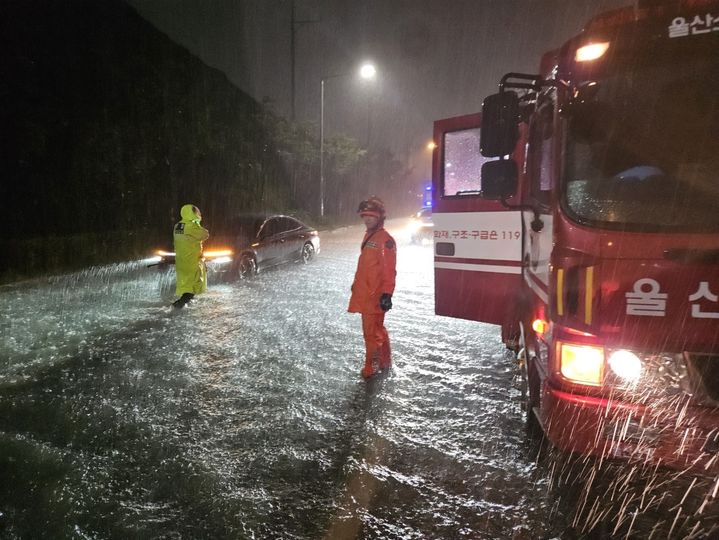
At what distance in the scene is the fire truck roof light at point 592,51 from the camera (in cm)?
301

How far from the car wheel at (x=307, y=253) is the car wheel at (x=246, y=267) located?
8.53ft

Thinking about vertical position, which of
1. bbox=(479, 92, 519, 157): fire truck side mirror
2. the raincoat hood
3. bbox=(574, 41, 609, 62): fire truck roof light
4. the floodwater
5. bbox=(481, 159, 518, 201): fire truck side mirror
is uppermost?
bbox=(574, 41, 609, 62): fire truck roof light

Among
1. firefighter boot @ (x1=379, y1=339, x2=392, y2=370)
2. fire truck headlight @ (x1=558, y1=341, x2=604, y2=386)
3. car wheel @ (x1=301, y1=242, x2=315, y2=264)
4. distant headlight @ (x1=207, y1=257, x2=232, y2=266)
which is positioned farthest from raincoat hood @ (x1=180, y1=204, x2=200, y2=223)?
fire truck headlight @ (x1=558, y1=341, x2=604, y2=386)

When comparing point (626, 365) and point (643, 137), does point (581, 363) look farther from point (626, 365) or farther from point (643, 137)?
point (643, 137)

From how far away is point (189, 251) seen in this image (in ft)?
27.6

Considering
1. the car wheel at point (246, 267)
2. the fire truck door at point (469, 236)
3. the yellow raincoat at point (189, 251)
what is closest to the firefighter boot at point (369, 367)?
the fire truck door at point (469, 236)

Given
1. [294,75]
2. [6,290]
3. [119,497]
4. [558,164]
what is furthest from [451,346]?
[294,75]

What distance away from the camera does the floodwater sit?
2.99m

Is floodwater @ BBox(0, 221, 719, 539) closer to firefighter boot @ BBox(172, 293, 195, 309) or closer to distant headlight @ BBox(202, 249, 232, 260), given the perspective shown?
firefighter boot @ BBox(172, 293, 195, 309)

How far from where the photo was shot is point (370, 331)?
525 centimetres

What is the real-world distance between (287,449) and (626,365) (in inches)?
90.9

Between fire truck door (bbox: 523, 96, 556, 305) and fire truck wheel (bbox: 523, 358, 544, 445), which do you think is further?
fire truck wheel (bbox: 523, 358, 544, 445)

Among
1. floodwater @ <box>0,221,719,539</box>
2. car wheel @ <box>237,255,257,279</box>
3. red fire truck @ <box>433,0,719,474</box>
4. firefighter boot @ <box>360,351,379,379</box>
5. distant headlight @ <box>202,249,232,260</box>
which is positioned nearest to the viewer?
red fire truck @ <box>433,0,719,474</box>

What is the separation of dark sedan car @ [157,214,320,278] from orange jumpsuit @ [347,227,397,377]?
569cm
